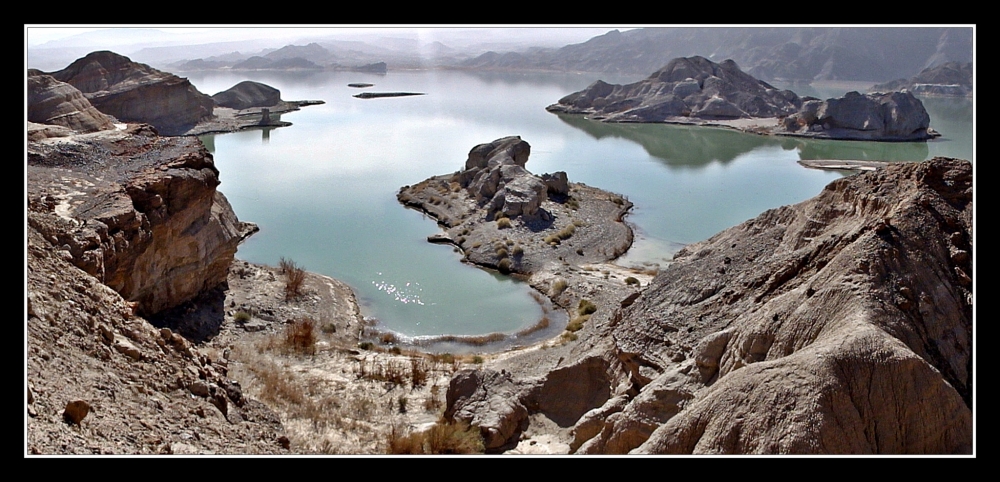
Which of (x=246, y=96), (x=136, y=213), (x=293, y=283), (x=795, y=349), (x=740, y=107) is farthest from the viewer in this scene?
(x=740, y=107)

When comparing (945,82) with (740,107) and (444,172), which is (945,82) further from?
(444,172)

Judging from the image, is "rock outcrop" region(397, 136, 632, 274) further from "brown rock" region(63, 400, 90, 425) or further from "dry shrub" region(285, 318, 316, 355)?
"brown rock" region(63, 400, 90, 425)

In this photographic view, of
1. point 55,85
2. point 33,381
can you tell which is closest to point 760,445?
point 33,381

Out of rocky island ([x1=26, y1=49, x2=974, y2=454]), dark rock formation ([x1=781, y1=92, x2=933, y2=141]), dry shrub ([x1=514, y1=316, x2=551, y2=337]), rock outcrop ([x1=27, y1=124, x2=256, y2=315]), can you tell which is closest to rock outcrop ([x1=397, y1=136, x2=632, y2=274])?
dry shrub ([x1=514, y1=316, x2=551, y2=337])

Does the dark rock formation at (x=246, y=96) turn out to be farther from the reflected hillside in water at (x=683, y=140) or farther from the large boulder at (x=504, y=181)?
the large boulder at (x=504, y=181)

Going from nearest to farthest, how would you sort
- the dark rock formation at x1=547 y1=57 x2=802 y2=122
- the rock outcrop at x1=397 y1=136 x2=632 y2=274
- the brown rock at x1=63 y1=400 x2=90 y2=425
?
the brown rock at x1=63 y1=400 x2=90 y2=425
the rock outcrop at x1=397 y1=136 x2=632 y2=274
the dark rock formation at x1=547 y1=57 x2=802 y2=122

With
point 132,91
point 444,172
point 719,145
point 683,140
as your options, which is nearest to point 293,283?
point 444,172
